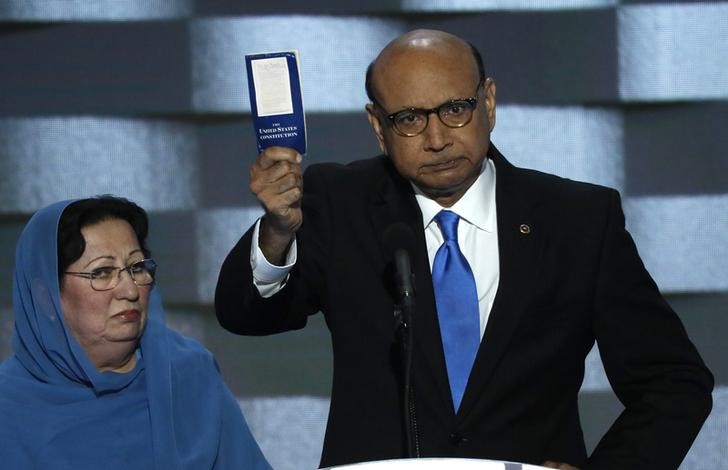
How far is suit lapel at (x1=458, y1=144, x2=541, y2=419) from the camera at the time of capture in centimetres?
223

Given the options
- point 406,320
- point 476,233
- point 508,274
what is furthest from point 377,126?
point 406,320

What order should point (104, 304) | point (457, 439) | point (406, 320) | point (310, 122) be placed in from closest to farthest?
point (406, 320) → point (457, 439) → point (104, 304) → point (310, 122)

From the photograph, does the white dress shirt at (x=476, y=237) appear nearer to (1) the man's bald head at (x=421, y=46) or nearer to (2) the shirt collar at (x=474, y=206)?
(2) the shirt collar at (x=474, y=206)

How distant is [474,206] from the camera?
2.36 metres

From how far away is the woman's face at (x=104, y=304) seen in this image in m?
2.48

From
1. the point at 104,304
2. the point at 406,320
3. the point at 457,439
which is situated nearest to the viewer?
the point at 406,320

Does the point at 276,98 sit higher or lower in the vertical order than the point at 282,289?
higher

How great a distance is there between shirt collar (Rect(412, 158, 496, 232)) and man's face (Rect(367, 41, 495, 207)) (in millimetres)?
39

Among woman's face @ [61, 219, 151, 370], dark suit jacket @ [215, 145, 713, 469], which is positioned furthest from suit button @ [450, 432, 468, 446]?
woman's face @ [61, 219, 151, 370]


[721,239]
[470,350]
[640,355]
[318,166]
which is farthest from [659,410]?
[721,239]

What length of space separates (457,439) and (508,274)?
32 cm

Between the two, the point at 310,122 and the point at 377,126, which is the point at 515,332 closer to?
the point at 377,126

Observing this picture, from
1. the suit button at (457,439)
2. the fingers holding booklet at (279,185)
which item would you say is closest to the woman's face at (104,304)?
the fingers holding booklet at (279,185)

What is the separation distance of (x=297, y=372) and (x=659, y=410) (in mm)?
1813
